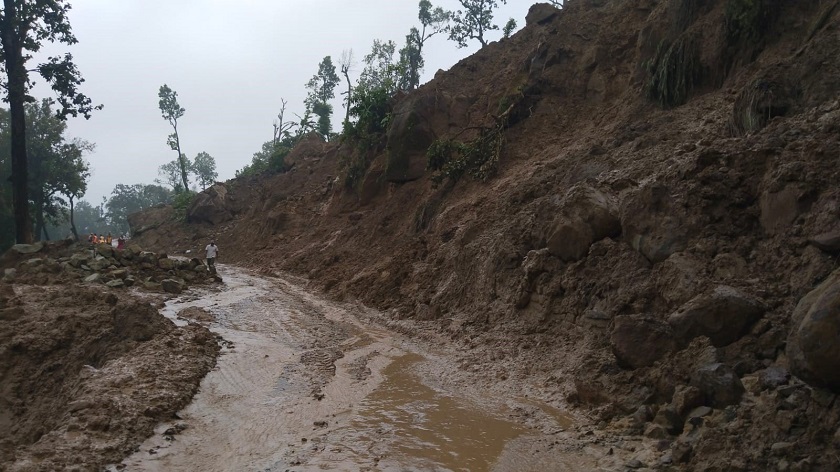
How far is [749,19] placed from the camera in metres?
9.62

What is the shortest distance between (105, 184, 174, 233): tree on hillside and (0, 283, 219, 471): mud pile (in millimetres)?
76043

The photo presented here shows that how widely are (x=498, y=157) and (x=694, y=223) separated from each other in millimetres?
8329

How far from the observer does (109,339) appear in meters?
8.22

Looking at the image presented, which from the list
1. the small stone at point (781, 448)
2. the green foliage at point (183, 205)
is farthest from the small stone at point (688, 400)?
the green foliage at point (183, 205)

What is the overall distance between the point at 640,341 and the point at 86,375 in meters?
6.19

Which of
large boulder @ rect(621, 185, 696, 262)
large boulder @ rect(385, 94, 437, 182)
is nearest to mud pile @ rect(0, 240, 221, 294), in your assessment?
large boulder @ rect(385, 94, 437, 182)

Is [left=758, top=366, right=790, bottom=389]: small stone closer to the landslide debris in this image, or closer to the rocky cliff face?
the rocky cliff face

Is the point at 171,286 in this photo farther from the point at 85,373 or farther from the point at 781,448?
the point at 781,448

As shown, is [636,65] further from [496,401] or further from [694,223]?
[496,401]

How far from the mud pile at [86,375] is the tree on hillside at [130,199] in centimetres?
7604

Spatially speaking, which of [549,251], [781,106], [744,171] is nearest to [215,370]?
[549,251]

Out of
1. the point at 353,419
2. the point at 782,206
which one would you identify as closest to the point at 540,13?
the point at 782,206

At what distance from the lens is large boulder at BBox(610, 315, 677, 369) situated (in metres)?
5.30

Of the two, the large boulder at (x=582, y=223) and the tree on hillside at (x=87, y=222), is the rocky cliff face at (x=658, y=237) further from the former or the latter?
the tree on hillside at (x=87, y=222)
